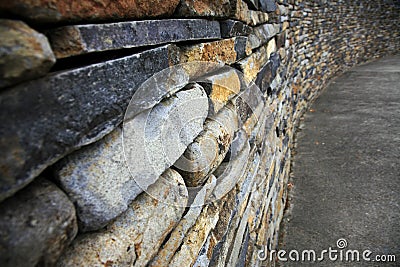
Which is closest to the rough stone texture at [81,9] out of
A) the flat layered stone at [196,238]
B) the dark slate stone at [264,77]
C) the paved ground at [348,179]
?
the flat layered stone at [196,238]

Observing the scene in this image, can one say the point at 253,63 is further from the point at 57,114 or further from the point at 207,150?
the point at 57,114

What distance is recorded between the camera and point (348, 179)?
3469mm

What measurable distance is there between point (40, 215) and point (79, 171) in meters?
0.10

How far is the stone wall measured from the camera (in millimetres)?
385

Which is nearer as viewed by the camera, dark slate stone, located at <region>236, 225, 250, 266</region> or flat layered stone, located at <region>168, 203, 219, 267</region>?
flat layered stone, located at <region>168, 203, 219, 267</region>

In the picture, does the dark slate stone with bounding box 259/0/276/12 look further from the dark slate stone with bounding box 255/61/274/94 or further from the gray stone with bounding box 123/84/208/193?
the gray stone with bounding box 123/84/208/193

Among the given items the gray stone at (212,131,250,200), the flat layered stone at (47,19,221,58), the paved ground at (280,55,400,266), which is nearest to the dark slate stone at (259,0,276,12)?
the gray stone at (212,131,250,200)

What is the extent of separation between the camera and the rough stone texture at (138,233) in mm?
516

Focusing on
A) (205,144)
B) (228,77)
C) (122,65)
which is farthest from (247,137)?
(122,65)

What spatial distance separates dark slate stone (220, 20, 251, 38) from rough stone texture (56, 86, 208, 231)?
44 cm

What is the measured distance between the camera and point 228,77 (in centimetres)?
114

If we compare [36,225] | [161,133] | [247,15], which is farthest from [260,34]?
[36,225]

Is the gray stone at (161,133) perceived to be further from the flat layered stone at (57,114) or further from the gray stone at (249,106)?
the gray stone at (249,106)

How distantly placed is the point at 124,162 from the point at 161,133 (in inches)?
5.4
